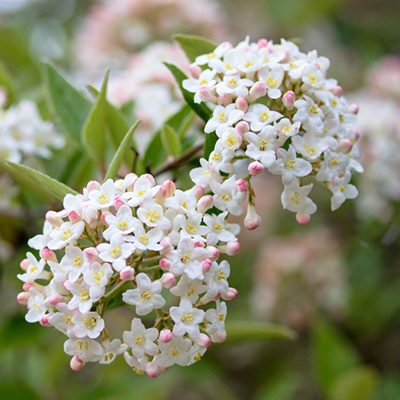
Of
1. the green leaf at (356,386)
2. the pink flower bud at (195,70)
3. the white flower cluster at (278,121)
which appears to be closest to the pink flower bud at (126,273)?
the white flower cluster at (278,121)

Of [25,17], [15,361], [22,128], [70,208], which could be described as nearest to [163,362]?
[70,208]

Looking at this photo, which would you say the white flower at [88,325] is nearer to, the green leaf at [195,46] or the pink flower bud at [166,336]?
the pink flower bud at [166,336]

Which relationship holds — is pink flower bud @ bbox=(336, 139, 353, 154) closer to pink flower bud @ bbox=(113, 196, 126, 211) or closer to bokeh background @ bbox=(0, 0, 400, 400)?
pink flower bud @ bbox=(113, 196, 126, 211)

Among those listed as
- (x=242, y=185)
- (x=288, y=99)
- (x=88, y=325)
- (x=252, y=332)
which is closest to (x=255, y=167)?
(x=242, y=185)

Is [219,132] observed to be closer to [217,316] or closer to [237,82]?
[237,82]

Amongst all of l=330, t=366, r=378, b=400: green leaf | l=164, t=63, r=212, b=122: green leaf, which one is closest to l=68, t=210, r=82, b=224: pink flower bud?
l=164, t=63, r=212, b=122: green leaf
